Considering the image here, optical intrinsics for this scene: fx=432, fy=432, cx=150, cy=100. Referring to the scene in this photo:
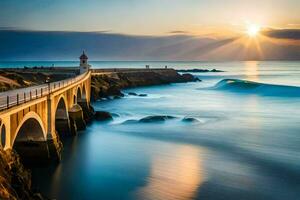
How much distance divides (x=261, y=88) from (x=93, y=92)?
45.7 meters

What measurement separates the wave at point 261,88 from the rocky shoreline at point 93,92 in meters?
16.0

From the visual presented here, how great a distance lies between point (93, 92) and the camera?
67.4 metres

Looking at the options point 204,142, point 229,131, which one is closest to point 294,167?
point 204,142

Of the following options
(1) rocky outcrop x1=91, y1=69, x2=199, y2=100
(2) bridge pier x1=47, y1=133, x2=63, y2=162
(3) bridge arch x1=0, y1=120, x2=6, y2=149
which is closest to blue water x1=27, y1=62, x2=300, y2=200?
(2) bridge pier x1=47, y1=133, x2=63, y2=162

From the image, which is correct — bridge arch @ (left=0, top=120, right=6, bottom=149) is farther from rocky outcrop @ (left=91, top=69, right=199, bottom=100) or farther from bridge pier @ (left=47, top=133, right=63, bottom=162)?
rocky outcrop @ (left=91, top=69, right=199, bottom=100)

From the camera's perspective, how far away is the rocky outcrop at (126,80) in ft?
236

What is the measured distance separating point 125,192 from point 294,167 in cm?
1111

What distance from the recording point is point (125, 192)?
2120 cm

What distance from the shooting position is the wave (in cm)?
8685

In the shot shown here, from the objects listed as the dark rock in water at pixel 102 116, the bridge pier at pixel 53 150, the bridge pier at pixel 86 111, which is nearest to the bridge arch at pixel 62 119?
the bridge pier at pixel 53 150

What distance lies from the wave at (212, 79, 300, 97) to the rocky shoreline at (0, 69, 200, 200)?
52.4ft

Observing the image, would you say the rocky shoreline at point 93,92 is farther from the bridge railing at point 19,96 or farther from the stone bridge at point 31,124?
the bridge railing at point 19,96

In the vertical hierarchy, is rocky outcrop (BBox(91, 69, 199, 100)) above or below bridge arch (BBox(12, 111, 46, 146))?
below

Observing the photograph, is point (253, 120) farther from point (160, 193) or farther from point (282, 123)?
point (160, 193)
